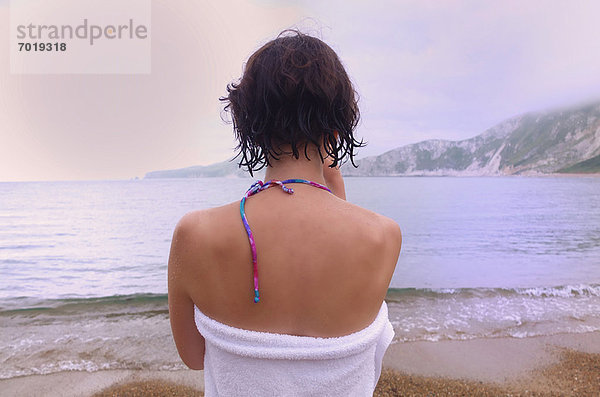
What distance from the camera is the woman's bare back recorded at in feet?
2.36

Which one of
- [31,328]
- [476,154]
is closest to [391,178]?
[476,154]

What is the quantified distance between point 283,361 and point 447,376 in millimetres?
2906

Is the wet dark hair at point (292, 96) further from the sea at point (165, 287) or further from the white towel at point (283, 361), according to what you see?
the sea at point (165, 287)

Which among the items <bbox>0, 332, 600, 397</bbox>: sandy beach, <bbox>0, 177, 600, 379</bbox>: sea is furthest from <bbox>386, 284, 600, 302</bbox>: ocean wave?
<bbox>0, 332, 600, 397</bbox>: sandy beach

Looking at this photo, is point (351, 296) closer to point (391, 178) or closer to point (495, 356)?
point (495, 356)

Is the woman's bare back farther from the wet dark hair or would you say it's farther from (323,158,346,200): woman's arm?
(323,158,346,200): woman's arm

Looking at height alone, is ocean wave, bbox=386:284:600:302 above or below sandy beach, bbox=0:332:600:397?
below

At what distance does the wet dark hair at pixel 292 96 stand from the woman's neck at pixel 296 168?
14 millimetres

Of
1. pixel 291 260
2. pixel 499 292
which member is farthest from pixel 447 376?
pixel 499 292

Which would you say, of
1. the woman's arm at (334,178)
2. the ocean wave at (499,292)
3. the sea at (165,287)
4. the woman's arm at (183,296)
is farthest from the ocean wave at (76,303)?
the woman's arm at (334,178)

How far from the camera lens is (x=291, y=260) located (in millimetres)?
740

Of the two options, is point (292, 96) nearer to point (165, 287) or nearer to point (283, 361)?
point (283, 361)

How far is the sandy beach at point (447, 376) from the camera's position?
2.91 meters

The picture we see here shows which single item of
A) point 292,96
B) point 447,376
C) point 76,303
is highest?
point 292,96
